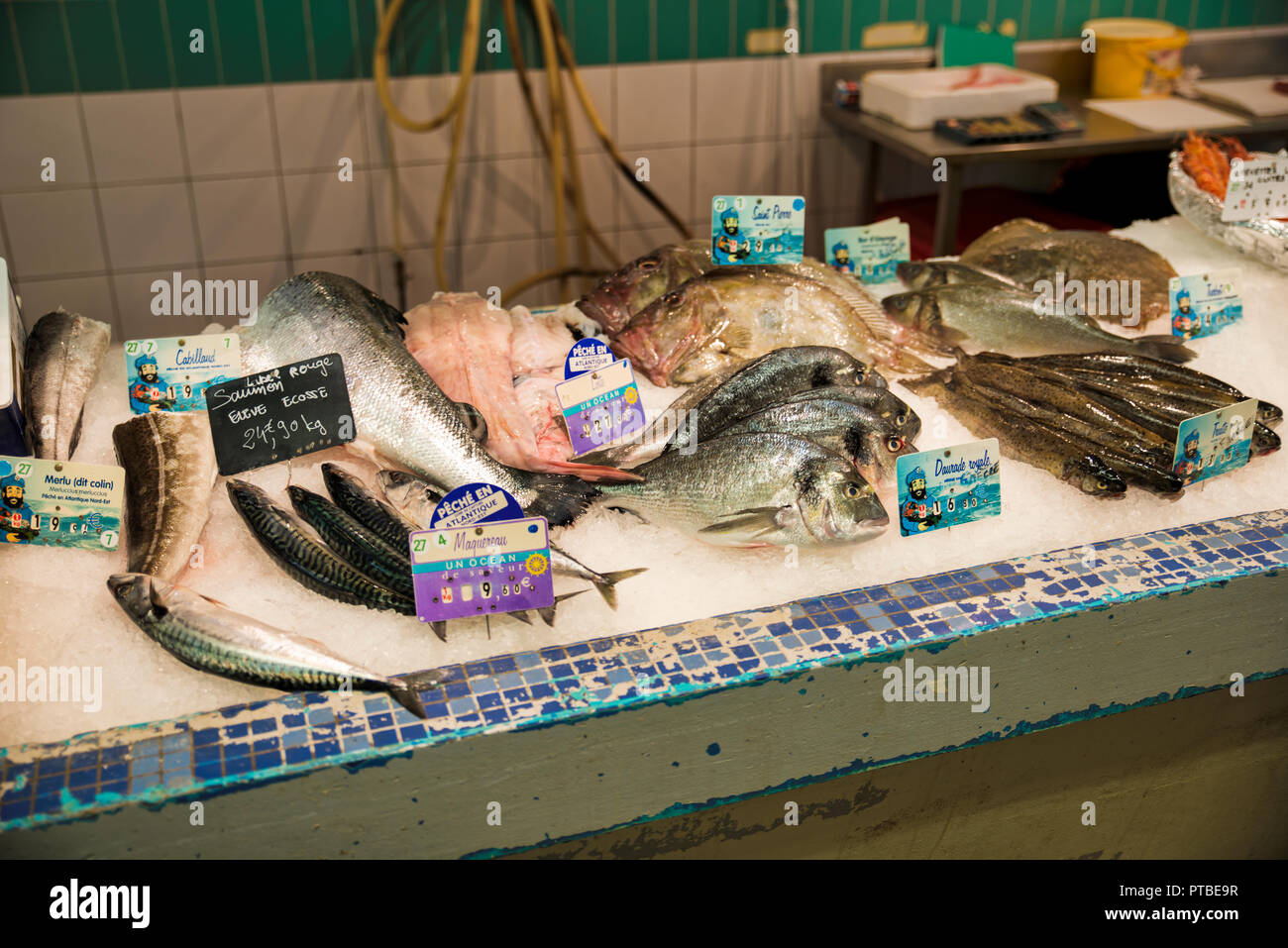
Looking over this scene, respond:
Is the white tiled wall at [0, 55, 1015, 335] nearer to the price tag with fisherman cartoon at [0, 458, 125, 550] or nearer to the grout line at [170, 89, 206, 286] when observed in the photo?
the grout line at [170, 89, 206, 286]

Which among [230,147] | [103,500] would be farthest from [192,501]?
[230,147]

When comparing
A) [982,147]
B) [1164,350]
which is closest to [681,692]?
[1164,350]

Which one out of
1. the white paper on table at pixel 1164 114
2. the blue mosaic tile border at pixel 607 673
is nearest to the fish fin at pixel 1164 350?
the blue mosaic tile border at pixel 607 673

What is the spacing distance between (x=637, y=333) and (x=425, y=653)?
973 mm

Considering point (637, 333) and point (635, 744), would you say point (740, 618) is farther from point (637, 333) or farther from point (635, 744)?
point (637, 333)

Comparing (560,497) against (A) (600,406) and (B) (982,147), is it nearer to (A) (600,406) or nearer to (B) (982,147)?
(A) (600,406)

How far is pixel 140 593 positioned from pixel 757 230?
1.59 meters

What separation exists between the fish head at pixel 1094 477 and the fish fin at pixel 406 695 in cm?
125

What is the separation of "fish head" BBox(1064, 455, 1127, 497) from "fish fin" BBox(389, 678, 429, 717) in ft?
4.11

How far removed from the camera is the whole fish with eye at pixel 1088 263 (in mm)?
2682

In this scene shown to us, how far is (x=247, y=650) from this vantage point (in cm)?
149

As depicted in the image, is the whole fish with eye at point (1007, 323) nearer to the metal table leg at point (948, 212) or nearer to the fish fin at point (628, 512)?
the fish fin at point (628, 512)

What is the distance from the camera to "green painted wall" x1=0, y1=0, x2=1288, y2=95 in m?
Answer: 3.90
